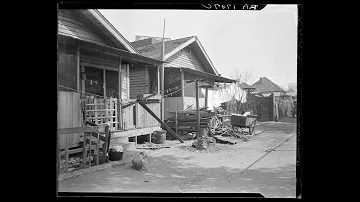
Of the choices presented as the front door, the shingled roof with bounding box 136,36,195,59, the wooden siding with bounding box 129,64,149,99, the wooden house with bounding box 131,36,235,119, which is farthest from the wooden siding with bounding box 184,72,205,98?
the front door

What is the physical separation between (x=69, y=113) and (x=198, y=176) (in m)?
3.28

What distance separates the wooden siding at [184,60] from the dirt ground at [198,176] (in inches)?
283

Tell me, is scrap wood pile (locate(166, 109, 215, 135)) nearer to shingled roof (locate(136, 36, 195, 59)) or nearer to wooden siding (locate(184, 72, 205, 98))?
wooden siding (locate(184, 72, 205, 98))

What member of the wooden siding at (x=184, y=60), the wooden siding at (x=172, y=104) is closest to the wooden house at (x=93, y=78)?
the wooden siding at (x=172, y=104)

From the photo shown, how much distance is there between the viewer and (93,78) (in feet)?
26.9

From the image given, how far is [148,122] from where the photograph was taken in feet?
26.7

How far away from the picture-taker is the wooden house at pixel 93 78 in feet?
17.3

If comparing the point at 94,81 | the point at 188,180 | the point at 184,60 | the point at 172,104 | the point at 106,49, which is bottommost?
the point at 188,180

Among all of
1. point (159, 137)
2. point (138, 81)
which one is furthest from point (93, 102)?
point (138, 81)

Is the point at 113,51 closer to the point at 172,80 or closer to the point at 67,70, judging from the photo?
the point at 67,70

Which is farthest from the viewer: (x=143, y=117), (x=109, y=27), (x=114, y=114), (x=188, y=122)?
(x=188, y=122)

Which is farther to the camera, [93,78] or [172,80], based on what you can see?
[172,80]

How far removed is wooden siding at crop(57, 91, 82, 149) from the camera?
4.94 metres
